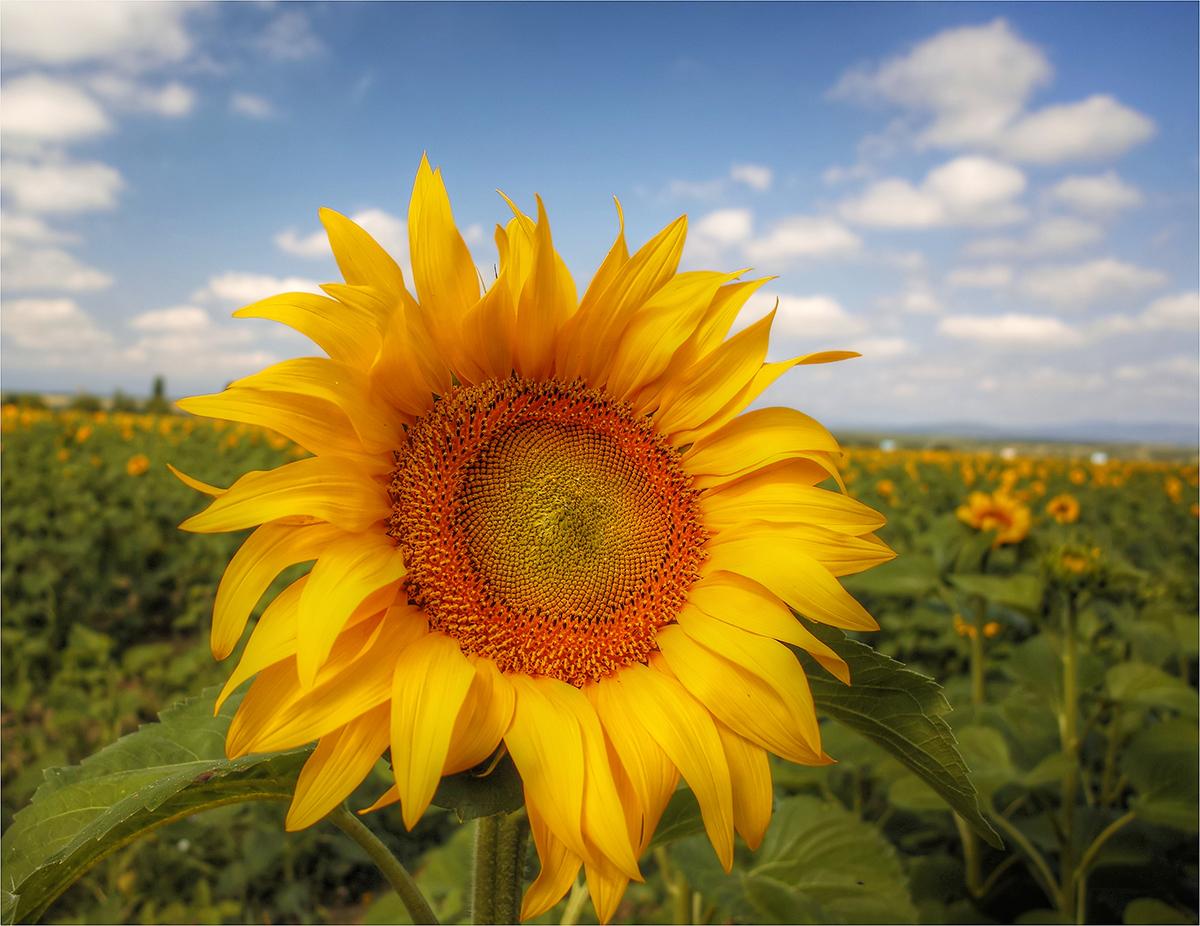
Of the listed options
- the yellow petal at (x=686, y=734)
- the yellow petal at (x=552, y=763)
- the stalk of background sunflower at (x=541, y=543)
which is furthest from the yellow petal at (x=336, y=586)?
the yellow petal at (x=686, y=734)

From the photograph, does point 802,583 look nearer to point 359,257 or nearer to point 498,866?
point 498,866

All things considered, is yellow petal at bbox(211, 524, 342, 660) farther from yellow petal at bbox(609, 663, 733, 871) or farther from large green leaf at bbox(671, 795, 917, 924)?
large green leaf at bbox(671, 795, 917, 924)

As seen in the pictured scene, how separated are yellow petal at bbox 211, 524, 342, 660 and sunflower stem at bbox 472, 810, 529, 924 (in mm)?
422

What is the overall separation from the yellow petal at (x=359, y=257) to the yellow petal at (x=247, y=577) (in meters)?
0.32

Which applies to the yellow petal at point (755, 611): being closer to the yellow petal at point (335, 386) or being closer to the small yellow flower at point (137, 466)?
the yellow petal at point (335, 386)

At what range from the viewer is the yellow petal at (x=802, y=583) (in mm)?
1009

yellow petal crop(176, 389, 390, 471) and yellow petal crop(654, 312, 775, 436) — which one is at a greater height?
yellow petal crop(654, 312, 775, 436)

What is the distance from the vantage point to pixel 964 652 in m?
6.01

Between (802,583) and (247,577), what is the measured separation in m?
0.66

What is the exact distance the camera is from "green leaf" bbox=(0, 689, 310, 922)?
3.12 ft

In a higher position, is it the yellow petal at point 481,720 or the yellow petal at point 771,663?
the yellow petal at point 771,663

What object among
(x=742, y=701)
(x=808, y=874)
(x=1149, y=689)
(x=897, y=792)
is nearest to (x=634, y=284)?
(x=742, y=701)

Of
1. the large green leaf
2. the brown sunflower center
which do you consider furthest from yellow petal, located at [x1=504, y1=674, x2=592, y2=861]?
the large green leaf

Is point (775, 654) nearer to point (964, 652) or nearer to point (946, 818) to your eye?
point (946, 818)
